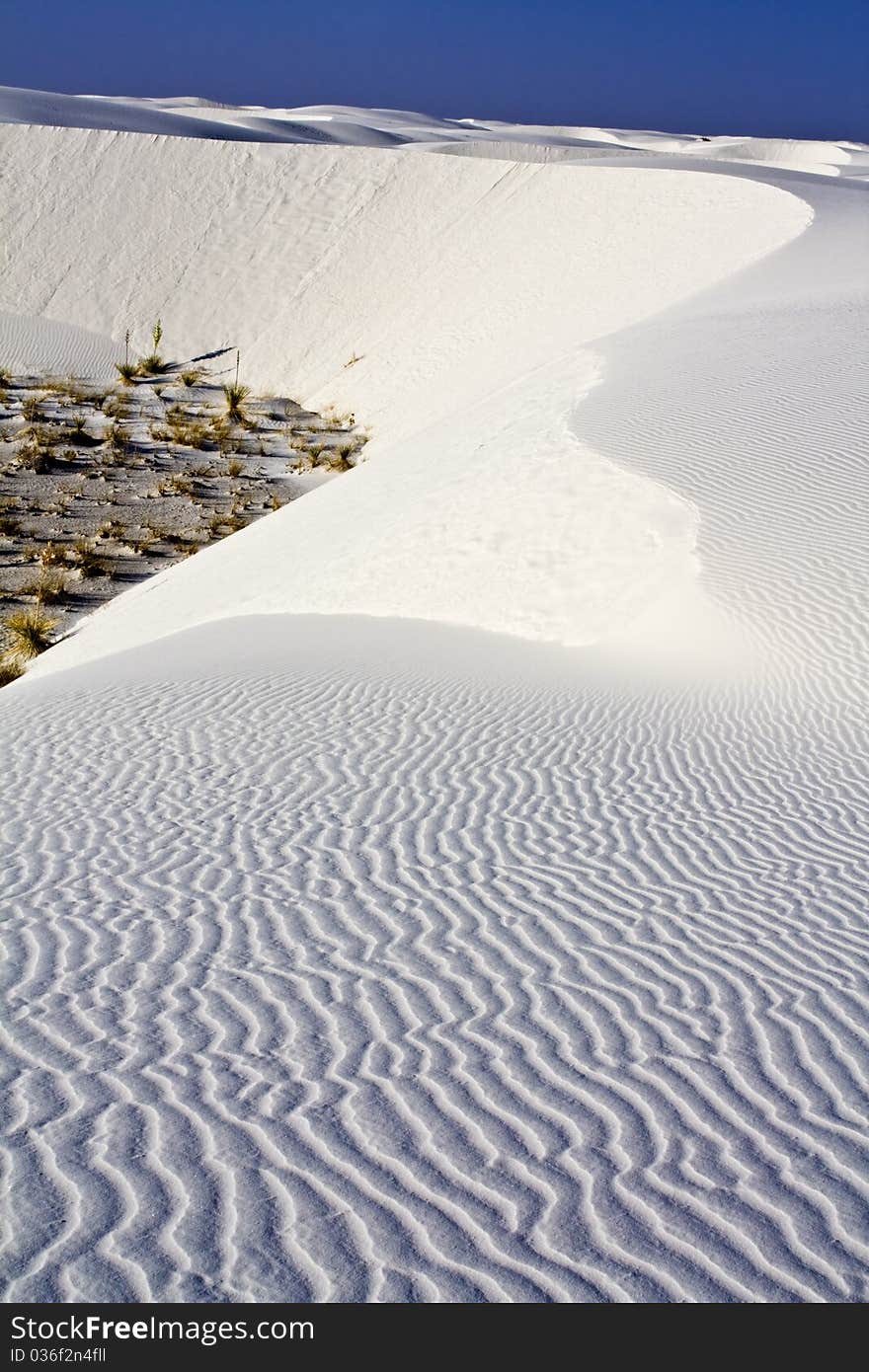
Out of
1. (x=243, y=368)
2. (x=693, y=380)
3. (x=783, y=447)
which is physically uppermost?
(x=243, y=368)

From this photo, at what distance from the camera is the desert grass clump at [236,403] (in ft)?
87.7

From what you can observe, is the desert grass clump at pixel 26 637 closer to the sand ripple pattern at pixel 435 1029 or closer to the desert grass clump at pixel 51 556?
the desert grass clump at pixel 51 556

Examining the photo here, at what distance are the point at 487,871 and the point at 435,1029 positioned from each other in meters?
1.64

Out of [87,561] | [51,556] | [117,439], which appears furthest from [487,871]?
[117,439]

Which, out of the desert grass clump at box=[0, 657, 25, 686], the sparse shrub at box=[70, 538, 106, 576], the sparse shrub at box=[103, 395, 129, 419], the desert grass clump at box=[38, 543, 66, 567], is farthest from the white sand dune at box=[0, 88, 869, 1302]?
the sparse shrub at box=[103, 395, 129, 419]

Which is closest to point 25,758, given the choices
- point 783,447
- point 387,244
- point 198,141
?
point 783,447

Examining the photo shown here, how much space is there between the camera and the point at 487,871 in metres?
5.58

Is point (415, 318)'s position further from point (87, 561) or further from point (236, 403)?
point (87, 561)

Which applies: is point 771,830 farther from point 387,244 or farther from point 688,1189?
point 387,244

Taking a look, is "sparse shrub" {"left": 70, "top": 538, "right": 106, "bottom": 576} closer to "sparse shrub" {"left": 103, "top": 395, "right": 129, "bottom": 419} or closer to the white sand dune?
the white sand dune

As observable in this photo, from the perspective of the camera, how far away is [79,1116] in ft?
11.1

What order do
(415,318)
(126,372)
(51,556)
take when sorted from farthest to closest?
(415,318), (126,372), (51,556)

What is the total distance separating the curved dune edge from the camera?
39.1 feet
